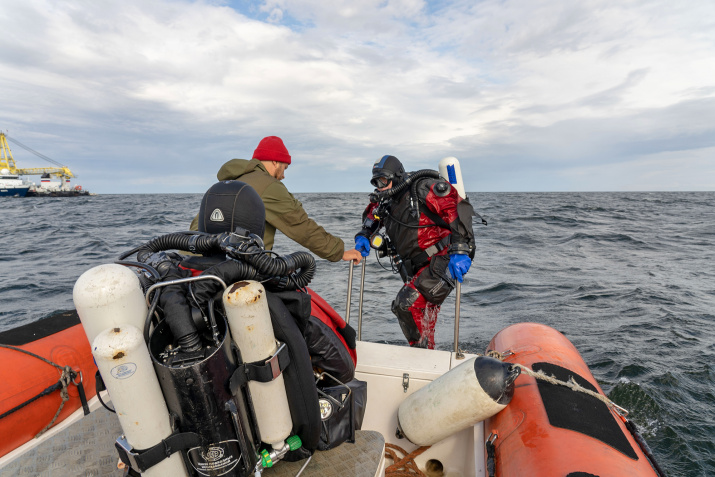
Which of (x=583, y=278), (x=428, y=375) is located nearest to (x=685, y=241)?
(x=583, y=278)

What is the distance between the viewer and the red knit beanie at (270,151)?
3135 mm

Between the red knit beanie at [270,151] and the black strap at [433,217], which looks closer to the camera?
the red knit beanie at [270,151]

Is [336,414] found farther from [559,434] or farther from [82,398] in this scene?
[82,398]

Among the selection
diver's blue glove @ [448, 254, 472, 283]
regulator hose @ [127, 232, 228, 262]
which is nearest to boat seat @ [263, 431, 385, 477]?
regulator hose @ [127, 232, 228, 262]

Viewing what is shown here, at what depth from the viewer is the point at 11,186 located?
192ft

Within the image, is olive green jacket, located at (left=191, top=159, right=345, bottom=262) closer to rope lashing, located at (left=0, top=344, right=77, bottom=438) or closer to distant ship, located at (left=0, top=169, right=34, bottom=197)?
rope lashing, located at (left=0, top=344, right=77, bottom=438)

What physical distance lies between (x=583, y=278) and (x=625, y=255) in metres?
3.80

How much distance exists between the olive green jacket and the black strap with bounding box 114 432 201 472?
1.54 meters

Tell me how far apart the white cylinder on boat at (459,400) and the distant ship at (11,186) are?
2964 inches

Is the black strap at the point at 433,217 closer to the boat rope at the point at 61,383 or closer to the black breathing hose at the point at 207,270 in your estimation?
the black breathing hose at the point at 207,270

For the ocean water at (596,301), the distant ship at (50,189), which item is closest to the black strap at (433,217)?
the ocean water at (596,301)

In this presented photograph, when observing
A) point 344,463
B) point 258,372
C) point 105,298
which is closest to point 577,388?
point 344,463

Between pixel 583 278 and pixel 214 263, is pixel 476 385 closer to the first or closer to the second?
pixel 214 263

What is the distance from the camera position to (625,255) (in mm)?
11969
